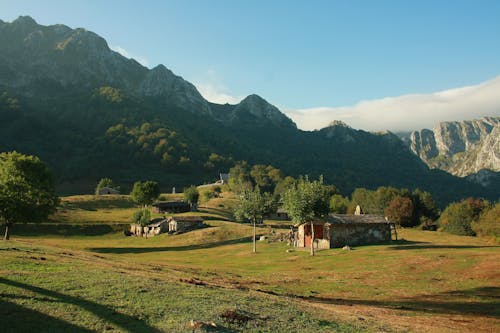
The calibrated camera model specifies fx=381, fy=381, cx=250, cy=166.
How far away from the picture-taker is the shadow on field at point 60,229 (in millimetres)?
85750

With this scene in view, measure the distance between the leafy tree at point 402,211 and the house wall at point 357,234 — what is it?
6418 cm

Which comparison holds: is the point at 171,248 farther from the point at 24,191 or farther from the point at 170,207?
the point at 170,207

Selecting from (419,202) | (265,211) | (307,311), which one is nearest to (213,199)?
(419,202)

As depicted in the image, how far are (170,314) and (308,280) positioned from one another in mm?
21724

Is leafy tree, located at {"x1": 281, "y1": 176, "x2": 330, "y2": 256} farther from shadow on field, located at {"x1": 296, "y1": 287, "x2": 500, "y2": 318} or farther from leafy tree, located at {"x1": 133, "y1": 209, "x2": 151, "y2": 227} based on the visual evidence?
leafy tree, located at {"x1": 133, "y1": 209, "x2": 151, "y2": 227}

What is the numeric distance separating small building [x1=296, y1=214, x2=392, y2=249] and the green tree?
44550mm

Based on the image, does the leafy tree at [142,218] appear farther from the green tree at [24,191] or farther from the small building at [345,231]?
the small building at [345,231]

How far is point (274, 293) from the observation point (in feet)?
88.1

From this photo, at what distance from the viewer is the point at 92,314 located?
584 inches

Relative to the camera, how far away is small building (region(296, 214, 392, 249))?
191 ft

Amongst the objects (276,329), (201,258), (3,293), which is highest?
(3,293)

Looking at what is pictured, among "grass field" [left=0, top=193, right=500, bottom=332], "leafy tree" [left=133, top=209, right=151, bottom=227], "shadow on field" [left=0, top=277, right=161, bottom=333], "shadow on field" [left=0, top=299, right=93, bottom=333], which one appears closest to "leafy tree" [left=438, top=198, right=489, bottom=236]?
"grass field" [left=0, top=193, right=500, bottom=332]

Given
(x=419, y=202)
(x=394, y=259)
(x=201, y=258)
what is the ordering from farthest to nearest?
1. (x=419, y=202)
2. (x=201, y=258)
3. (x=394, y=259)

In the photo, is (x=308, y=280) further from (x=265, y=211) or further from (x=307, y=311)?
(x=265, y=211)
